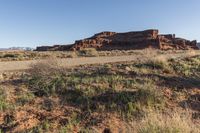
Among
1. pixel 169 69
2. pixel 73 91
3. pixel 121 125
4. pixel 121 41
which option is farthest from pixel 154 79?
pixel 121 41

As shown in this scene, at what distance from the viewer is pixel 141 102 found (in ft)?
42.5

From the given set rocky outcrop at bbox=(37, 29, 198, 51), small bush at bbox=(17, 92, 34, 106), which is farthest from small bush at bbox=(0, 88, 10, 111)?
rocky outcrop at bbox=(37, 29, 198, 51)

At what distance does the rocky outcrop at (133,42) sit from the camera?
10478 centimetres

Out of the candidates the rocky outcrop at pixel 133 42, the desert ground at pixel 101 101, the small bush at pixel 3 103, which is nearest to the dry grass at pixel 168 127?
the desert ground at pixel 101 101

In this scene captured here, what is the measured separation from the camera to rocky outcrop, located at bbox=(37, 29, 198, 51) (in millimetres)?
104775

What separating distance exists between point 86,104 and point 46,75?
4.25m

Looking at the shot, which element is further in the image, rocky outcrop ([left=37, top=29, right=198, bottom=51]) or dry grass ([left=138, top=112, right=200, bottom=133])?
rocky outcrop ([left=37, top=29, right=198, bottom=51])

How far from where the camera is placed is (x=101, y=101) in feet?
43.0

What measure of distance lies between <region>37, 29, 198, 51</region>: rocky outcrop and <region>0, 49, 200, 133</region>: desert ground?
3358 inches

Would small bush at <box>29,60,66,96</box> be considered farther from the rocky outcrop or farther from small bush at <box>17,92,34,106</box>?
the rocky outcrop

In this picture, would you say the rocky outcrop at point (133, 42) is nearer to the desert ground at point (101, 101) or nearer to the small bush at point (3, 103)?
the desert ground at point (101, 101)

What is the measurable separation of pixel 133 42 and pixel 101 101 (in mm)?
95222

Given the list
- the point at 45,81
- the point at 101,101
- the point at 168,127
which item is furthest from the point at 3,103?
the point at 168,127

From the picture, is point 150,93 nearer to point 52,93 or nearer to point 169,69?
point 52,93
